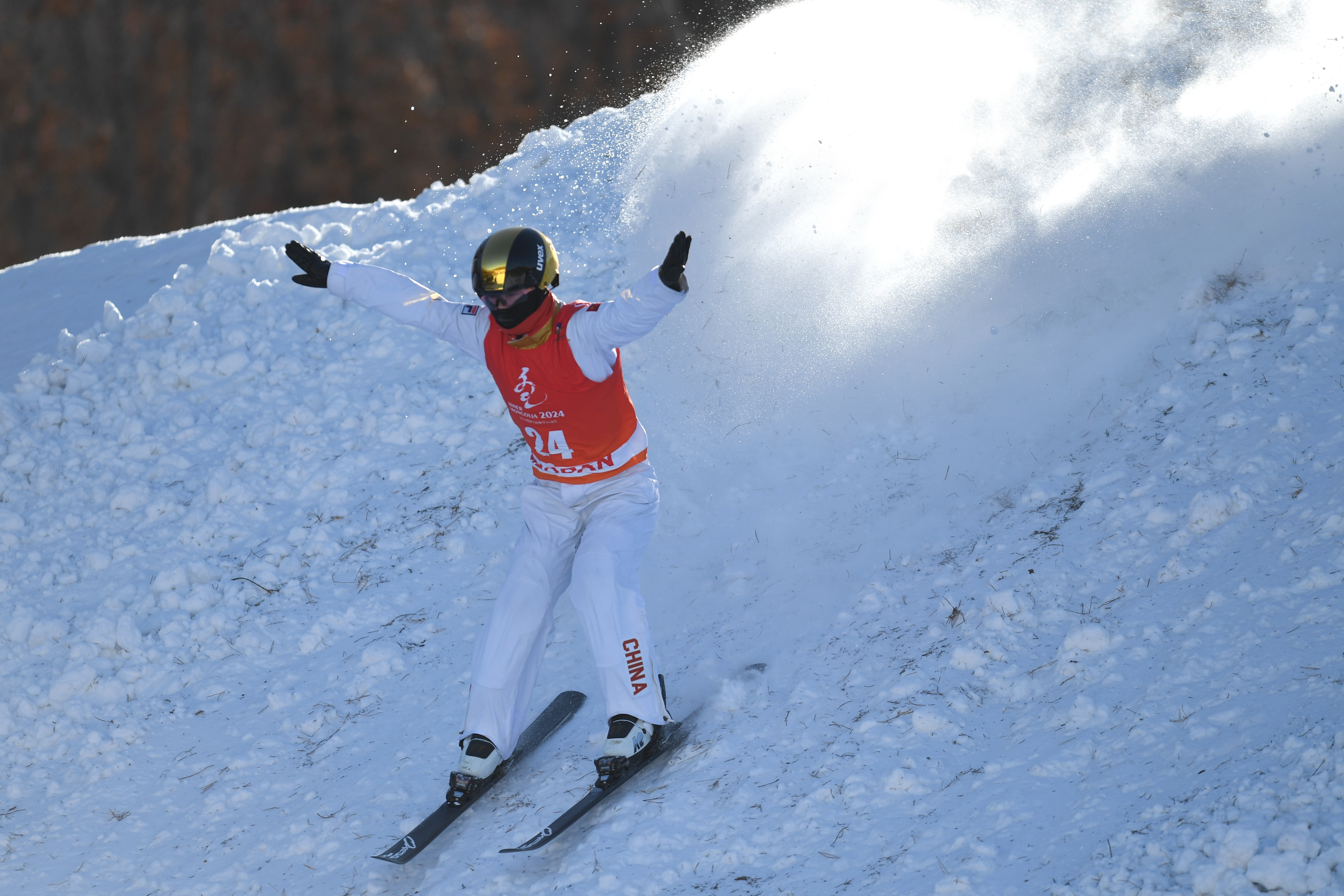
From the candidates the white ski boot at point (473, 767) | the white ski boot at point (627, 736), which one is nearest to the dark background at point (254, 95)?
the white ski boot at point (473, 767)

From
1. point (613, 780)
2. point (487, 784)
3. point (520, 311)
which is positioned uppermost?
point (520, 311)

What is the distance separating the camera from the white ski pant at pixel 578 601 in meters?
4.87

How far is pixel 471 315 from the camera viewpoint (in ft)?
17.1

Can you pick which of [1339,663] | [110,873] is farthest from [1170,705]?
[110,873]

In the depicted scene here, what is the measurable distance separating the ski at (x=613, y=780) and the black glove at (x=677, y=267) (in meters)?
1.97

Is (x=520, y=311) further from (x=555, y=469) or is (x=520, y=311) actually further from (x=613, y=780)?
(x=613, y=780)

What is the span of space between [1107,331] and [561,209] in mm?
4537

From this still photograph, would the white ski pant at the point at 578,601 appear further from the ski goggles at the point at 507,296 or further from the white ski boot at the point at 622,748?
the ski goggles at the point at 507,296

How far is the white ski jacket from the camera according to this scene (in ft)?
15.3

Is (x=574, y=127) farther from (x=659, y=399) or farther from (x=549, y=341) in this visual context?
Result: (x=549, y=341)

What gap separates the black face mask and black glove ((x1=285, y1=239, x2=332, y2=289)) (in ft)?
3.30

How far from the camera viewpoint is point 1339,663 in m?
4.14

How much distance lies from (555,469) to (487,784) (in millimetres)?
1445

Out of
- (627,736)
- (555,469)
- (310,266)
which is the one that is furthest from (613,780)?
(310,266)
